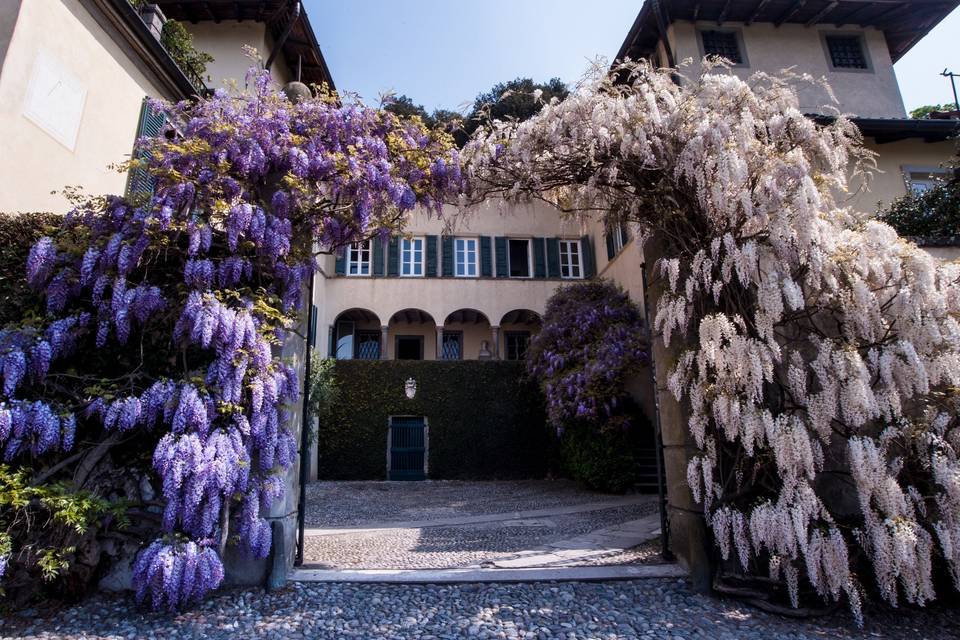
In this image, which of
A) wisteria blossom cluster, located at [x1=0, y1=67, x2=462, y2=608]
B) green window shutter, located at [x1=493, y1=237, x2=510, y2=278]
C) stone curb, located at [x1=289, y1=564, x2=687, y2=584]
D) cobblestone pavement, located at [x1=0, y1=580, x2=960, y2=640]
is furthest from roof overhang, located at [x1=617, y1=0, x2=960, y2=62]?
cobblestone pavement, located at [x1=0, y1=580, x2=960, y2=640]

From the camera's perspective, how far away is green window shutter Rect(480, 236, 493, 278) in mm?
15391

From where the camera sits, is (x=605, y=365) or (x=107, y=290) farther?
(x=605, y=365)

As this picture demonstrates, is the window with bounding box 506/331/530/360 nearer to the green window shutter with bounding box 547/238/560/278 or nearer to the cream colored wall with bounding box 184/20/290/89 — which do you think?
the green window shutter with bounding box 547/238/560/278

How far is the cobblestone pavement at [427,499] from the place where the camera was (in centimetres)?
770

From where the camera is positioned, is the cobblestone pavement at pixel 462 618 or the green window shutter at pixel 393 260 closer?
the cobblestone pavement at pixel 462 618

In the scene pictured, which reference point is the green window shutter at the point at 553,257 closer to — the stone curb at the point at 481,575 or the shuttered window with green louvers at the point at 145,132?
the shuttered window with green louvers at the point at 145,132

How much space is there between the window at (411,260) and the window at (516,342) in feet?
10.9

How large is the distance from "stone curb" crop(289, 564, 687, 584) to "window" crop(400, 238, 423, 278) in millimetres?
11669

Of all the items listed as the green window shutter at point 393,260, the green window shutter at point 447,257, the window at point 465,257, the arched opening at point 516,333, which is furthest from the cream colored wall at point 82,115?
the arched opening at point 516,333

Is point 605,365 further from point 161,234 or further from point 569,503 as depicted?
point 161,234

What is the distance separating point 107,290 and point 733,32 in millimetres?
13013

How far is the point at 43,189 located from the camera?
5.68m

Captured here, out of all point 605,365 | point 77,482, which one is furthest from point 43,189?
point 605,365


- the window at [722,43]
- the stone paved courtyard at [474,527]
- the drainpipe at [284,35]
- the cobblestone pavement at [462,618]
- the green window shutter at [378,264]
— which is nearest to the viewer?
the cobblestone pavement at [462,618]
